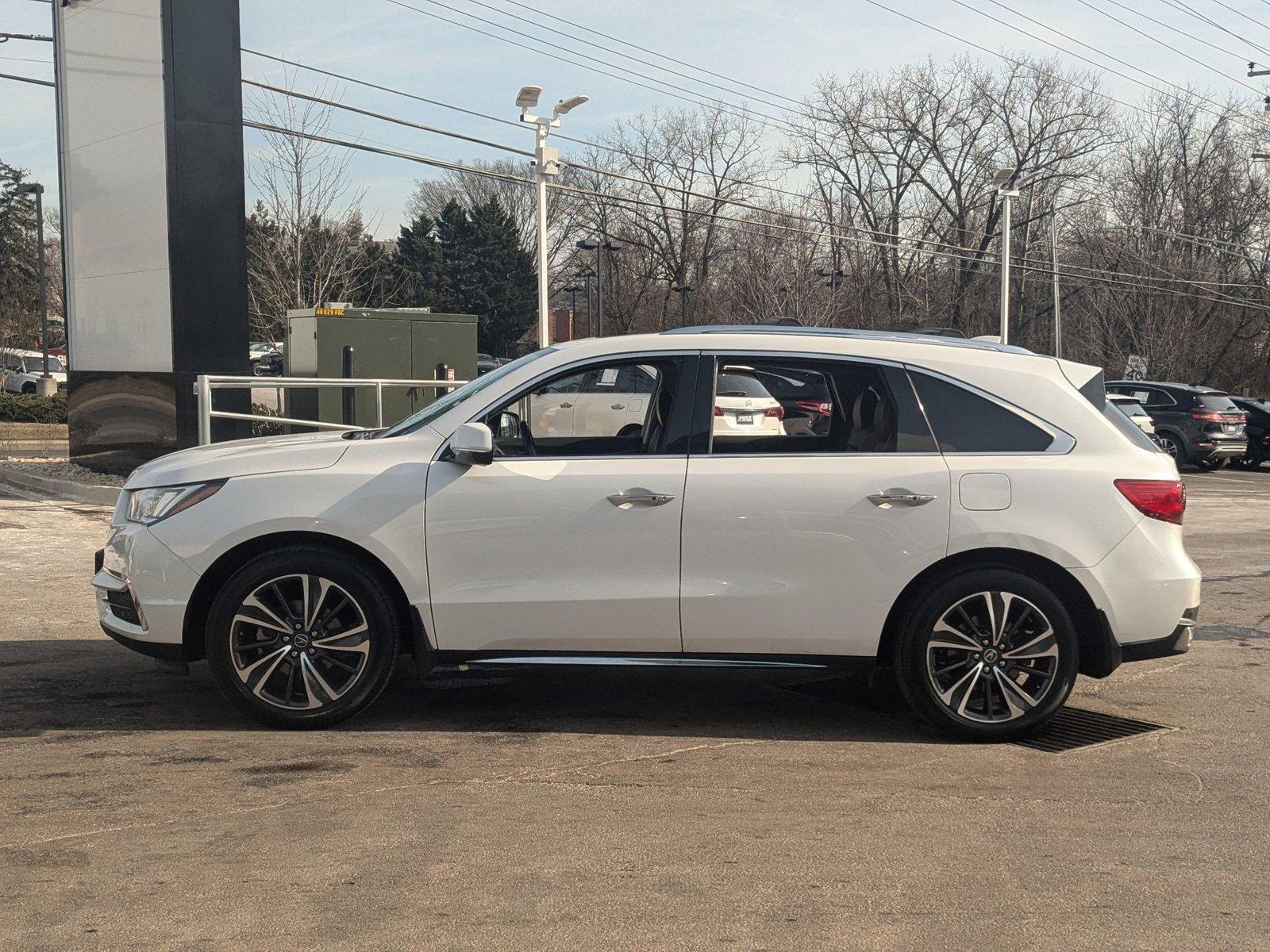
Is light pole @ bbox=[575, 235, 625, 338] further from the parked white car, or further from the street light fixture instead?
the parked white car

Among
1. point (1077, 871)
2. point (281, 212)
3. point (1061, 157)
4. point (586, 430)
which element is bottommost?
point (1077, 871)

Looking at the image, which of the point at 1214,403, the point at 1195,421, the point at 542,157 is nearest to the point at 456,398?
the point at 542,157

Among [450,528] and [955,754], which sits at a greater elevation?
[450,528]

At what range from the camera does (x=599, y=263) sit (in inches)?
2195

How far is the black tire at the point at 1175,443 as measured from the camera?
1064 inches

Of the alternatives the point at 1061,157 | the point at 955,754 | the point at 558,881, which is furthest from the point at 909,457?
the point at 1061,157

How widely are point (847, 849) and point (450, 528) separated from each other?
2175 mm

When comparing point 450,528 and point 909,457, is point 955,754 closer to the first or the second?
point 909,457

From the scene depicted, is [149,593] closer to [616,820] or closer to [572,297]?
[616,820]

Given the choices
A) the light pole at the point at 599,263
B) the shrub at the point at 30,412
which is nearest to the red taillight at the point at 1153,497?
the shrub at the point at 30,412

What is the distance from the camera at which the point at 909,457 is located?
5.65m

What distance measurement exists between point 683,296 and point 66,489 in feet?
145

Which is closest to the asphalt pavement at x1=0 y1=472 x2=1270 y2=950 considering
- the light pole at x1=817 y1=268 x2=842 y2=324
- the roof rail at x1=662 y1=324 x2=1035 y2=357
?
the roof rail at x1=662 y1=324 x2=1035 y2=357

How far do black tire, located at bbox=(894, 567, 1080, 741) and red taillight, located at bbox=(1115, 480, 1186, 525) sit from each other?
0.53 metres
